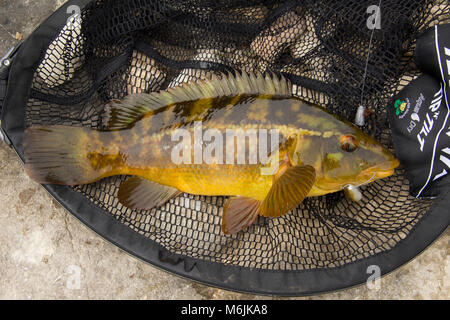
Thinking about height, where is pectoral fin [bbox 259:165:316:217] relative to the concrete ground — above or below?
above

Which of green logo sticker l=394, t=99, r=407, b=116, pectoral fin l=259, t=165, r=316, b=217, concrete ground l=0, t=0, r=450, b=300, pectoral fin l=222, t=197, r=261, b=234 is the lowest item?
concrete ground l=0, t=0, r=450, b=300

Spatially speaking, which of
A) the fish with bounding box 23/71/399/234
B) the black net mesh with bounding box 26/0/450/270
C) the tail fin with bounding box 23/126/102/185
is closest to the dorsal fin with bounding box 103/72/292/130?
the fish with bounding box 23/71/399/234

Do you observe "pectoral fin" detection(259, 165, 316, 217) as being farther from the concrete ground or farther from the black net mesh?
the concrete ground

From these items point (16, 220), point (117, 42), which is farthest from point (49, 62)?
point (16, 220)

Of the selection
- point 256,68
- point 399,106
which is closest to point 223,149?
point 256,68

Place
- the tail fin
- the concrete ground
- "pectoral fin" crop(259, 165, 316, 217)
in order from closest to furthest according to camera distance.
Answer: "pectoral fin" crop(259, 165, 316, 217), the tail fin, the concrete ground

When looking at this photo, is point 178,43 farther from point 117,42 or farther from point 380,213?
point 380,213

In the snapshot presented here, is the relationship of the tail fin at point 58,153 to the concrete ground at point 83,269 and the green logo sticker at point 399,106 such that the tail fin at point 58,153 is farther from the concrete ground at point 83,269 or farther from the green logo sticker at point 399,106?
the green logo sticker at point 399,106

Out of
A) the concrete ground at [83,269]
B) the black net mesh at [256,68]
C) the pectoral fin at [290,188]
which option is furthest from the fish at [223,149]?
the concrete ground at [83,269]
